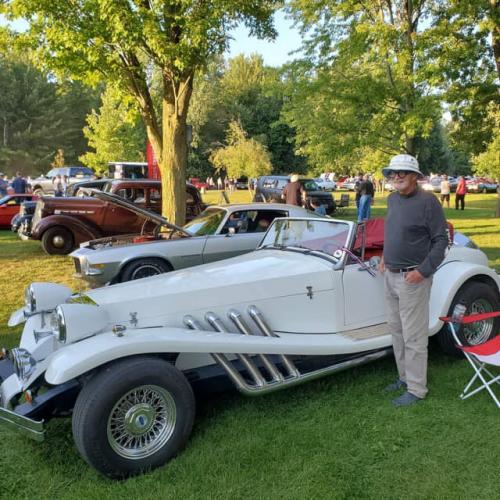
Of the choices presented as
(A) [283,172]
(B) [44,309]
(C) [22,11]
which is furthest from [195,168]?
(B) [44,309]

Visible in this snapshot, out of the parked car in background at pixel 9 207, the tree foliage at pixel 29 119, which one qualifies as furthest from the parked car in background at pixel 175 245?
the tree foliage at pixel 29 119

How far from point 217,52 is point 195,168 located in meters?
42.7

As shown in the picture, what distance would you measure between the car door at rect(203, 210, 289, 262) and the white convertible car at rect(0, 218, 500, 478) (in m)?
2.75

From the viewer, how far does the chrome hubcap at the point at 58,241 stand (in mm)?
11516

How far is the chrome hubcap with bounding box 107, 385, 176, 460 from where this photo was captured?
3.14m

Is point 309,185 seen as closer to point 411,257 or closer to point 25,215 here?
point 25,215

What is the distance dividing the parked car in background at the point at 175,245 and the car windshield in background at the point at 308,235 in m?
2.58

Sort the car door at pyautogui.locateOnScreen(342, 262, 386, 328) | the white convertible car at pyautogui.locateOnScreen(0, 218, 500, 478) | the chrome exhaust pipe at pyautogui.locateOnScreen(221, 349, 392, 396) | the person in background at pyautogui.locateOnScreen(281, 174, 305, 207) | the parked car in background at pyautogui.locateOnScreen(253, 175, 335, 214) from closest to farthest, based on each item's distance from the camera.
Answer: the white convertible car at pyautogui.locateOnScreen(0, 218, 500, 478)
the chrome exhaust pipe at pyautogui.locateOnScreen(221, 349, 392, 396)
the car door at pyautogui.locateOnScreen(342, 262, 386, 328)
the person in background at pyautogui.locateOnScreen(281, 174, 305, 207)
the parked car in background at pyautogui.locateOnScreen(253, 175, 335, 214)

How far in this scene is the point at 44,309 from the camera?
13.8 ft

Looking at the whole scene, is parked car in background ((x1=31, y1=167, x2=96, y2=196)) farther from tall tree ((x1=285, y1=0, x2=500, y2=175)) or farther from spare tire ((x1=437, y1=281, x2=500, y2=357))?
spare tire ((x1=437, y1=281, x2=500, y2=357))

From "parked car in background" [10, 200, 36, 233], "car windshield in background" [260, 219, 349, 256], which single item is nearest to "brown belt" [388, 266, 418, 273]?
"car windshield in background" [260, 219, 349, 256]

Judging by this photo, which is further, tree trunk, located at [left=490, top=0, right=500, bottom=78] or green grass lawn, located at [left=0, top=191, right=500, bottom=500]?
tree trunk, located at [left=490, top=0, right=500, bottom=78]

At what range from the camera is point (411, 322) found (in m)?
3.97

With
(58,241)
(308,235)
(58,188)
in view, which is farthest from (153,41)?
(58,188)
